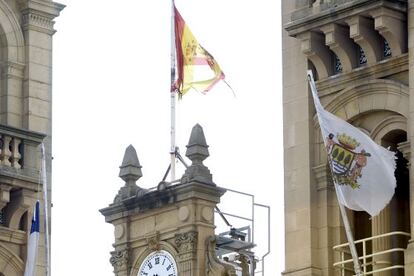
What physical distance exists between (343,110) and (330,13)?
1.97m

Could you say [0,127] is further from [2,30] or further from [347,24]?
[347,24]

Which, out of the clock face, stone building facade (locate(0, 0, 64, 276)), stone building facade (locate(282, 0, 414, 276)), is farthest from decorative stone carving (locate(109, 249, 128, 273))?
stone building facade (locate(282, 0, 414, 276))

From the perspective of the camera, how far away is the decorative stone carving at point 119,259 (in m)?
60.8

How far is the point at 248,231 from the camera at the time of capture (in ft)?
203

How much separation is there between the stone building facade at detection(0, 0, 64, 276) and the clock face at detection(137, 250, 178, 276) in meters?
3.67

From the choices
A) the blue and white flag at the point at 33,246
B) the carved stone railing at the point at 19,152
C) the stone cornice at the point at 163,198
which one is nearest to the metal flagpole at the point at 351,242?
the stone cornice at the point at 163,198

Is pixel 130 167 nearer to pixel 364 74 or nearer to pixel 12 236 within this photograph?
pixel 12 236

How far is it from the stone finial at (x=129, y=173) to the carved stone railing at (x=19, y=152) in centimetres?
269

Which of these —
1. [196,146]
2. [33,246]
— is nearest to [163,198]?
[196,146]

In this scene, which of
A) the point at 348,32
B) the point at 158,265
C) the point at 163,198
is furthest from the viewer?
the point at 163,198

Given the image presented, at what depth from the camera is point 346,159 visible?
5431 centimetres

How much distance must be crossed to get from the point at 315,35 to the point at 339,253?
461 centimetres

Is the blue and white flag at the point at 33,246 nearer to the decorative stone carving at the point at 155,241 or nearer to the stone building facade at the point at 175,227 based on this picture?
the stone building facade at the point at 175,227

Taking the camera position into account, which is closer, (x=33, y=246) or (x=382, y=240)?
(x=382, y=240)
